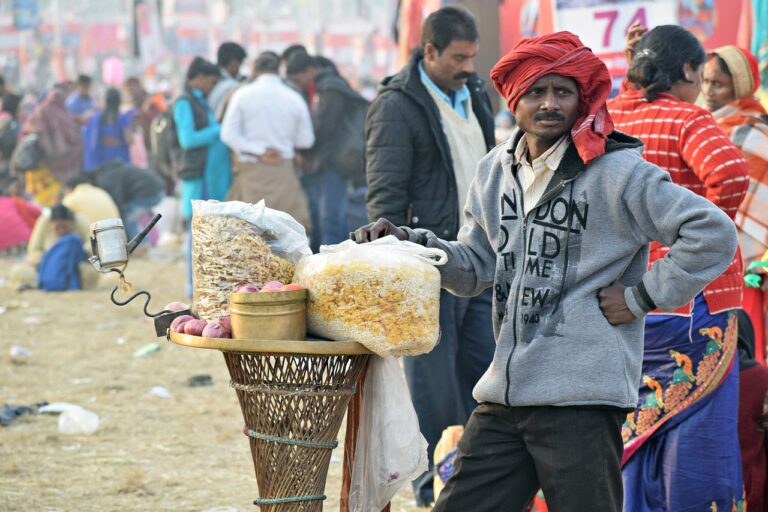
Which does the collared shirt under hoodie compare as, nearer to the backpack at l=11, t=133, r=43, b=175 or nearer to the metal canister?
the metal canister

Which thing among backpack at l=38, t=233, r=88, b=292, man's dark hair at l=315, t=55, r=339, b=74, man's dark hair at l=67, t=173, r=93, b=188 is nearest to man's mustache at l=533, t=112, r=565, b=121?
man's dark hair at l=315, t=55, r=339, b=74

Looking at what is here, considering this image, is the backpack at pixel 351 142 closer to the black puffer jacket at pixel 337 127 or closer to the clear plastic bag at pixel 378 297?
the black puffer jacket at pixel 337 127

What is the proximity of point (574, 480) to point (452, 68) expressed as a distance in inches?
99.4

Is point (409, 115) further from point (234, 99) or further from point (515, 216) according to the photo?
point (234, 99)

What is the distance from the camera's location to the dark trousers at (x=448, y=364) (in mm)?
5121

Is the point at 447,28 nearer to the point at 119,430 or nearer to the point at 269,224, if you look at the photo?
the point at 269,224

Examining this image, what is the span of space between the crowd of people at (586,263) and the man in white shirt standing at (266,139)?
4038 millimetres

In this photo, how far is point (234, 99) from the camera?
9203 mm

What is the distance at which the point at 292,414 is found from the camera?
3277 millimetres

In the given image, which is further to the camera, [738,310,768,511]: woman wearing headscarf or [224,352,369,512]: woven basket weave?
[738,310,768,511]: woman wearing headscarf

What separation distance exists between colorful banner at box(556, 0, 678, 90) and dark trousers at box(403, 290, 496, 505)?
6.76 feet

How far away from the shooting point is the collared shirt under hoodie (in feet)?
16.6

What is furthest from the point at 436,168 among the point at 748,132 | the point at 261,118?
the point at 261,118

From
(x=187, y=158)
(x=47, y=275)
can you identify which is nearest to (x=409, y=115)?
(x=187, y=158)
